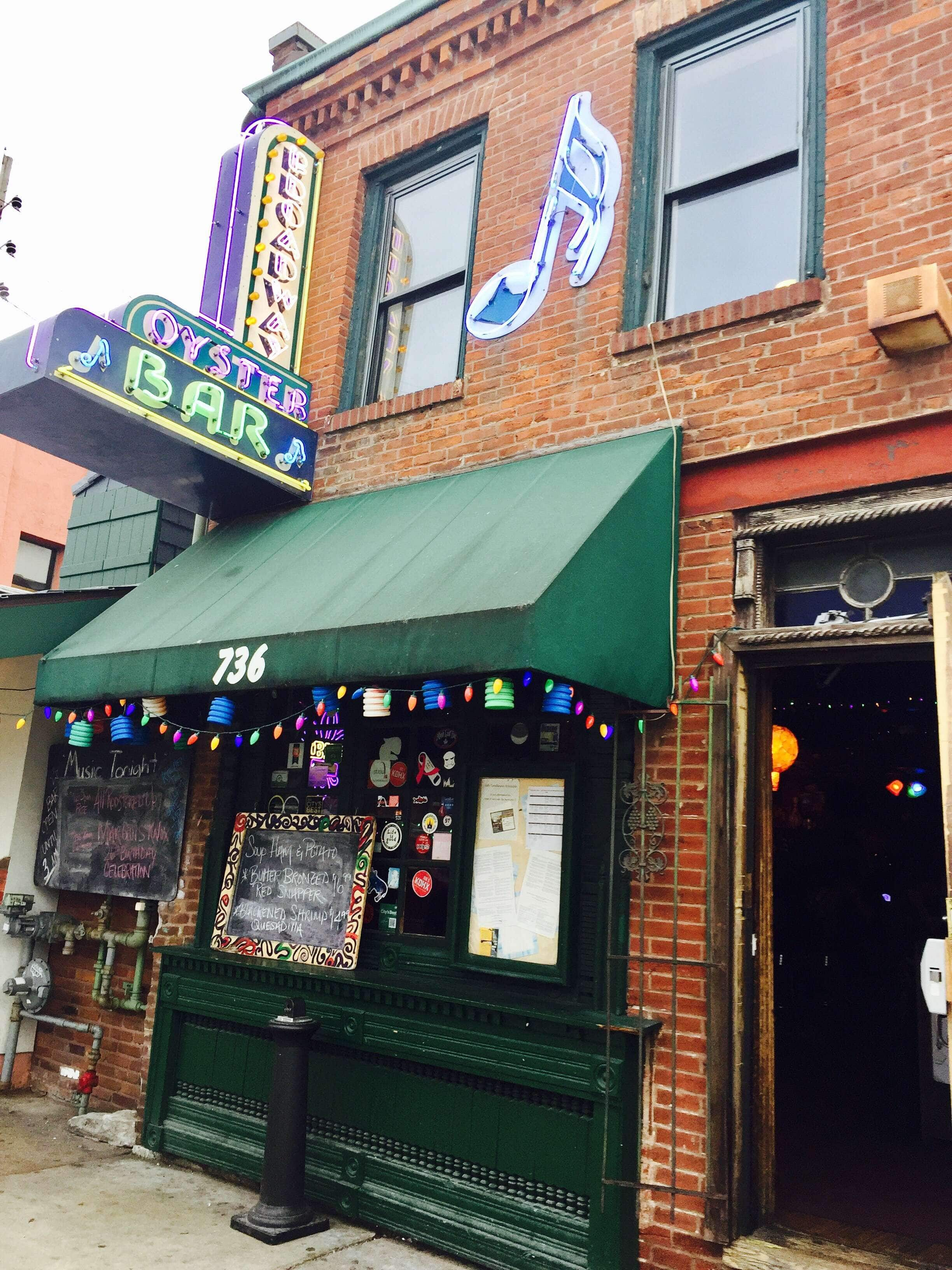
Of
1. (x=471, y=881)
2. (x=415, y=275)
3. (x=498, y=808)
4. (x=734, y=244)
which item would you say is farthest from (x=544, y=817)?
(x=415, y=275)

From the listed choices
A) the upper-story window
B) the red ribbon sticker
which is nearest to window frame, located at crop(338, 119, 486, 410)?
the red ribbon sticker

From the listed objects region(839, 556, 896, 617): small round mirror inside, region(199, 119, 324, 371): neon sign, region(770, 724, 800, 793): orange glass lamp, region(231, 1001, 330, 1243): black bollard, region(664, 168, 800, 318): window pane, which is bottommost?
region(231, 1001, 330, 1243): black bollard

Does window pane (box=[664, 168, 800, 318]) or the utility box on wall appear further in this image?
the utility box on wall

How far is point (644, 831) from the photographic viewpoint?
4.87m

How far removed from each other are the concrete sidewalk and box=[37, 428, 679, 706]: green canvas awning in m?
2.79

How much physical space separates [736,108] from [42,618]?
5.61 metres

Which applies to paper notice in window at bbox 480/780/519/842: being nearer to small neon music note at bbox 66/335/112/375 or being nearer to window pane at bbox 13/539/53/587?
small neon music note at bbox 66/335/112/375

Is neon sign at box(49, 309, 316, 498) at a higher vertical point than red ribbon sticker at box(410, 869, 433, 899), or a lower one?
higher

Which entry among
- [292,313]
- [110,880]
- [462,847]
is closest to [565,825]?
[462,847]

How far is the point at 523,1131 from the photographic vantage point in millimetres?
4867

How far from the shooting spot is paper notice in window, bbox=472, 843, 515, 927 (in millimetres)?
5293

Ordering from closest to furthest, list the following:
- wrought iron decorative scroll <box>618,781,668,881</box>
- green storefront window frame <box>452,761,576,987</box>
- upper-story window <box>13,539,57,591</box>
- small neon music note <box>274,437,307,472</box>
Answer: wrought iron decorative scroll <box>618,781,668,881</box>, green storefront window frame <box>452,761,576,987</box>, small neon music note <box>274,437,307,472</box>, upper-story window <box>13,539,57,591</box>

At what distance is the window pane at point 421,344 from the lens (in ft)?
23.0

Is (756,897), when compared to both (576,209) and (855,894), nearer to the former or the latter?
(576,209)
